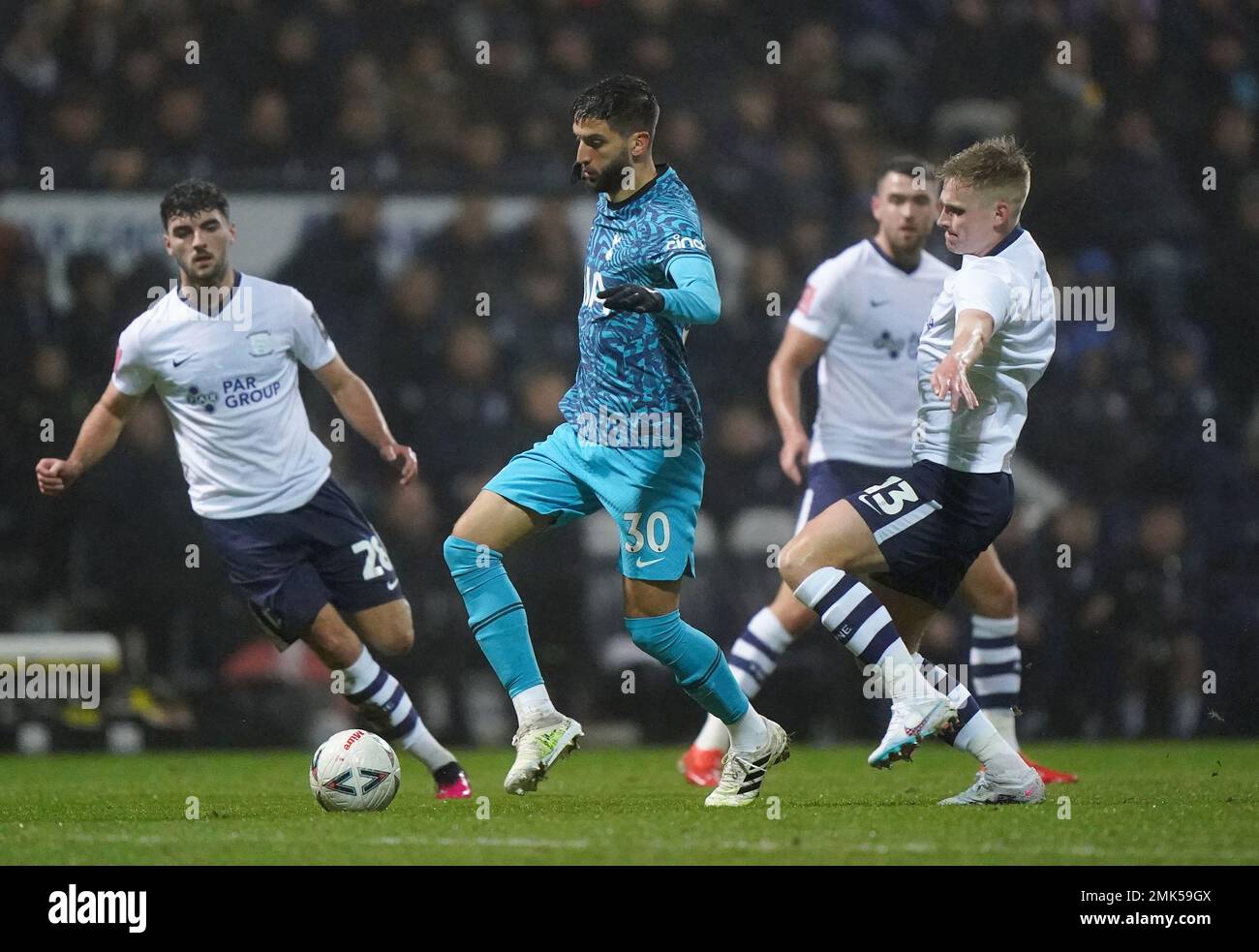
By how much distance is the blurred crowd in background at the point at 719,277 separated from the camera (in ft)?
31.5

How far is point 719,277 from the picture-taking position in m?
10.1

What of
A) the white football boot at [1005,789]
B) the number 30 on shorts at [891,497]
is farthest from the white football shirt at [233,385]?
the white football boot at [1005,789]

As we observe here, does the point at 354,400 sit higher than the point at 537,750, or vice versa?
the point at 354,400

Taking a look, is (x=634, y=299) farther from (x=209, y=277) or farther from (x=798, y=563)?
(x=209, y=277)

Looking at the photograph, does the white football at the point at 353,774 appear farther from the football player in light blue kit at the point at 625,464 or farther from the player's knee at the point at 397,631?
the player's knee at the point at 397,631

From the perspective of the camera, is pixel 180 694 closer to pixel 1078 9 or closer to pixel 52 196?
pixel 52 196

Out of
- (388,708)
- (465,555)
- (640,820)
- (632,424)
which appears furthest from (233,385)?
(640,820)

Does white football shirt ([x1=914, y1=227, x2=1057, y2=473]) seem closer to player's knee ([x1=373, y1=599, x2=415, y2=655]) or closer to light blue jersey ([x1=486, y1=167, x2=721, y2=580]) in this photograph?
light blue jersey ([x1=486, y1=167, x2=721, y2=580])

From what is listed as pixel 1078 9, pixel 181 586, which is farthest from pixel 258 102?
pixel 1078 9

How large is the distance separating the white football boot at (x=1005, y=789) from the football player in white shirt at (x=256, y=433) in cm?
188

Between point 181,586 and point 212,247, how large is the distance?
3049 mm

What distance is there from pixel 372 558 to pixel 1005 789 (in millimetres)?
2537

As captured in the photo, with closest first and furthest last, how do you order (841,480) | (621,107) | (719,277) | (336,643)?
(621,107) < (336,643) < (841,480) < (719,277)

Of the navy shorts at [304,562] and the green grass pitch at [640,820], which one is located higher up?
the navy shorts at [304,562]
